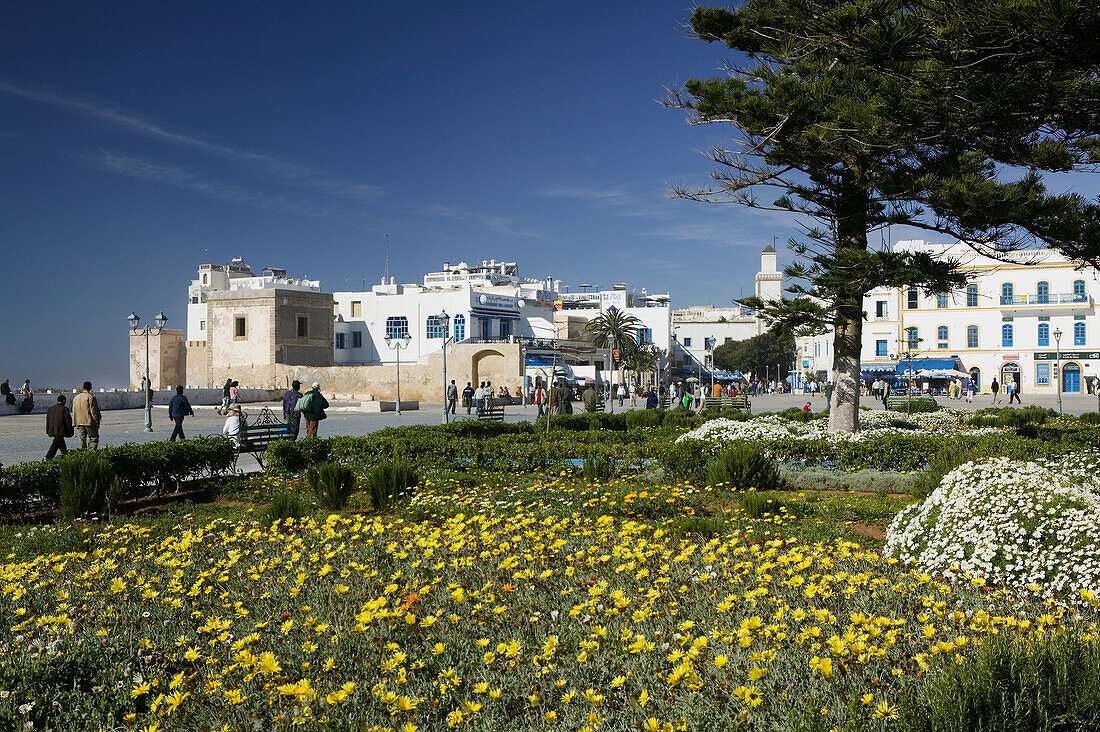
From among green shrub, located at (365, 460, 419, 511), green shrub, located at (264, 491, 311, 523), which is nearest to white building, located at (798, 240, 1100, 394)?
green shrub, located at (365, 460, 419, 511)

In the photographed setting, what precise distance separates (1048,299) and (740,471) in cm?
5029

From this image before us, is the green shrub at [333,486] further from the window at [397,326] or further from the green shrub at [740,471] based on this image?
the window at [397,326]

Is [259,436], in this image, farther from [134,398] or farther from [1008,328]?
[1008,328]

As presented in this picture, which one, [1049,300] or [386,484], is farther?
[1049,300]

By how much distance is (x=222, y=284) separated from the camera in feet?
241

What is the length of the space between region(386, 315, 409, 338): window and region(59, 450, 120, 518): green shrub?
5614 centimetres

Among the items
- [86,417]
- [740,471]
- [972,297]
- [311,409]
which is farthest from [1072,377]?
[86,417]

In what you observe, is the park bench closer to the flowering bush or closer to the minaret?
the flowering bush

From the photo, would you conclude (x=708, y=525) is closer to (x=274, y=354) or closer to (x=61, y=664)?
(x=61, y=664)

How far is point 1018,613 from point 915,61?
4.73 meters

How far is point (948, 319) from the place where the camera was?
176 ft

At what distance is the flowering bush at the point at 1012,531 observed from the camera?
481 centimetres

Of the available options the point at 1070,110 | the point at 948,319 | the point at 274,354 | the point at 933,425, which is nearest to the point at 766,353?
the point at 948,319

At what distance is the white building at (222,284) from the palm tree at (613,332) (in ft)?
68.9
